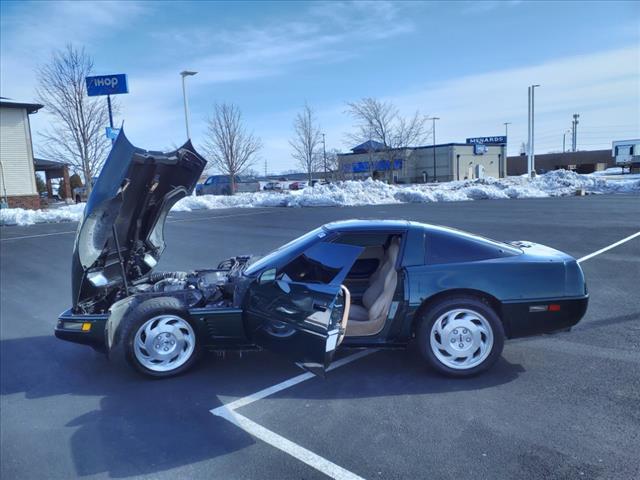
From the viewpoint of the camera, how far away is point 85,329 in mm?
4191

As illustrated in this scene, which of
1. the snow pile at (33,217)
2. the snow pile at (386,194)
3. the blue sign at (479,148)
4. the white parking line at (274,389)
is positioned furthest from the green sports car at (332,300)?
the blue sign at (479,148)

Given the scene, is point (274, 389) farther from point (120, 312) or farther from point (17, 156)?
point (17, 156)

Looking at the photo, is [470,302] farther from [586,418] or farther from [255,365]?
[255,365]

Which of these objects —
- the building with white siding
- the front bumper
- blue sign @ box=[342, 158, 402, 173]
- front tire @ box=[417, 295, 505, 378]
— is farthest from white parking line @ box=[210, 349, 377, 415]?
blue sign @ box=[342, 158, 402, 173]

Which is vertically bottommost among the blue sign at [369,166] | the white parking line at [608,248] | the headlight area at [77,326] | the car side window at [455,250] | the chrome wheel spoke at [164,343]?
the white parking line at [608,248]

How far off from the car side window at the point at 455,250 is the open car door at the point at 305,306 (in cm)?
65

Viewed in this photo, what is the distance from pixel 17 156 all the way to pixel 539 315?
30167 millimetres

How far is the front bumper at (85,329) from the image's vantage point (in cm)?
419

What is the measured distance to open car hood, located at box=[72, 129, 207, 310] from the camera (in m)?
4.11

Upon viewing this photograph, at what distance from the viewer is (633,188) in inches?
1102

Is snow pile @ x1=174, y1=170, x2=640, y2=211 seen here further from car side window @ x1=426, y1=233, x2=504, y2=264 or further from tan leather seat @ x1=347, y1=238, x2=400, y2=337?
car side window @ x1=426, y1=233, x2=504, y2=264

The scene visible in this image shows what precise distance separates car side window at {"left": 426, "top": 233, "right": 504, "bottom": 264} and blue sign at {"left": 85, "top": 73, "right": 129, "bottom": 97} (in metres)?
10.1

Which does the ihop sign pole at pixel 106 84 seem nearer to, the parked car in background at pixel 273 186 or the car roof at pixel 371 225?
the car roof at pixel 371 225

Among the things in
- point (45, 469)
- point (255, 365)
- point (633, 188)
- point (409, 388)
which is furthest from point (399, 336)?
point (633, 188)
